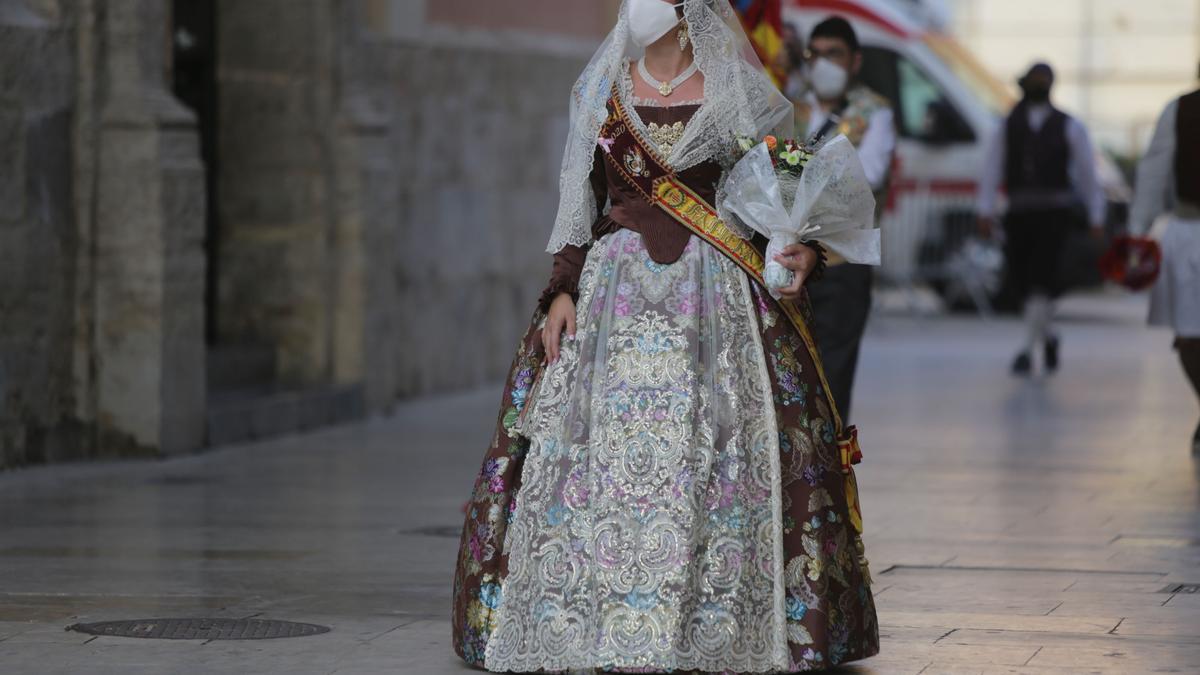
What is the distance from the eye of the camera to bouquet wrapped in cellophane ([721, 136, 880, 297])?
634cm

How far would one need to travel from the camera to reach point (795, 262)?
6.32m

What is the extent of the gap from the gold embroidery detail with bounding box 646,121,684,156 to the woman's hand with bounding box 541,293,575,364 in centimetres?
44

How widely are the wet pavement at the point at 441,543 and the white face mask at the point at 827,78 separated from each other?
161cm

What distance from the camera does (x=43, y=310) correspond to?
11.2 metres

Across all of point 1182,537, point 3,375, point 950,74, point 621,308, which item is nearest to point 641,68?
point 621,308

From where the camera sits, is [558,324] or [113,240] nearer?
[558,324]

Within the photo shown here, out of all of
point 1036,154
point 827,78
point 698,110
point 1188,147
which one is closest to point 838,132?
point 827,78

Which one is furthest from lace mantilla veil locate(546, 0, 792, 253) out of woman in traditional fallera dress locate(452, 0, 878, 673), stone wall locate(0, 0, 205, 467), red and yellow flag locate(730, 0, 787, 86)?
stone wall locate(0, 0, 205, 467)

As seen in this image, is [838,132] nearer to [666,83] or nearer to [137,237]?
[666,83]

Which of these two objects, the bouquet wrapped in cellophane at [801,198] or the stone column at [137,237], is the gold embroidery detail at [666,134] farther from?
the stone column at [137,237]

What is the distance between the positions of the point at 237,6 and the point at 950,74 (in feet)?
36.3

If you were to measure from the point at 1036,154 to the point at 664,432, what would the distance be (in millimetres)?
11421

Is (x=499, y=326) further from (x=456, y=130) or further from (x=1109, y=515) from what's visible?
(x=1109, y=515)

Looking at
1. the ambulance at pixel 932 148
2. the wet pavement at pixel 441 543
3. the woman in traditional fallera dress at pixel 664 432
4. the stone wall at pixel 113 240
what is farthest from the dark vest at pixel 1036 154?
the woman in traditional fallera dress at pixel 664 432
